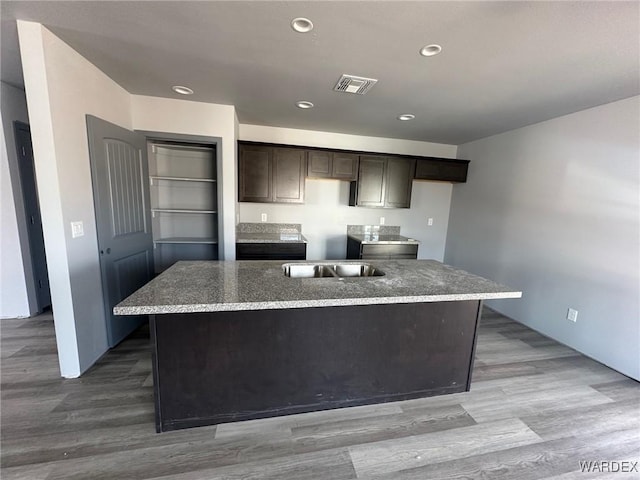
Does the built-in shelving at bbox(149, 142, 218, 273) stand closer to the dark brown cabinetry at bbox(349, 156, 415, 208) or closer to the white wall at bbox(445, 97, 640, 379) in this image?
the dark brown cabinetry at bbox(349, 156, 415, 208)

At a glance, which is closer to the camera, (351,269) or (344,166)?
(351,269)

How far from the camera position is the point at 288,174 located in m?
3.67

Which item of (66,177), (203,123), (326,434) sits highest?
(203,123)

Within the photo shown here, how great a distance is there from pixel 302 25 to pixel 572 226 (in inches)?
129

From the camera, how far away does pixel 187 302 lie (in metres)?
1.42

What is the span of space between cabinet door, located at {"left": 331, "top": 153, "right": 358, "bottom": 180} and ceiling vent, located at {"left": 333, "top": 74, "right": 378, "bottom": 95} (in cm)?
130

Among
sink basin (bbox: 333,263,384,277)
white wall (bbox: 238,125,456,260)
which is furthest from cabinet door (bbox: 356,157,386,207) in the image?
sink basin (bbox: 333,263,384,277)

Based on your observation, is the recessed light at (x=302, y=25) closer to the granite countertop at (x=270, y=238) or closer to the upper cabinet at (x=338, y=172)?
the upper cabinet at (x=338, y=172)

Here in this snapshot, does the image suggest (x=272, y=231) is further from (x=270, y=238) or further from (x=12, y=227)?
(x=12, y=227)

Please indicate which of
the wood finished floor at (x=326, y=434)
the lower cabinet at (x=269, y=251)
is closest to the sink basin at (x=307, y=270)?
the wood finished floor at (x=326, y=434)

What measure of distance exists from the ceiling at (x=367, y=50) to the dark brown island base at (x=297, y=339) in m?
1.60

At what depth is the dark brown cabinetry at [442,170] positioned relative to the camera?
4.06 metres

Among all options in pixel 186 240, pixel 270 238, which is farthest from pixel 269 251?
pixel 186 240

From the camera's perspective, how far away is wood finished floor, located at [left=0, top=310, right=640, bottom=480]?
1.44 m
